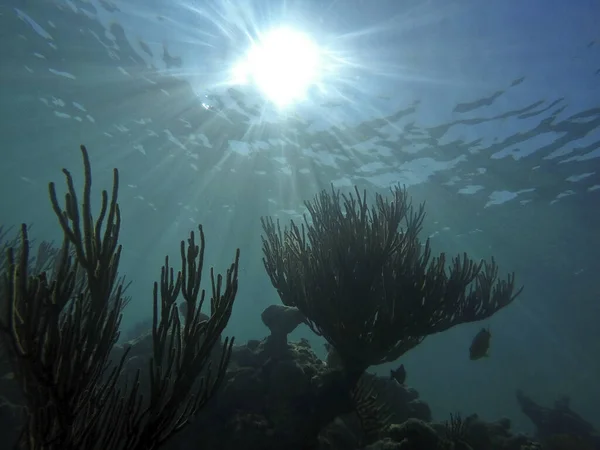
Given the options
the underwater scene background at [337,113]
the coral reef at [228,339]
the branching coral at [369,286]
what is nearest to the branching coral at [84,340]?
the coral reef at [228,339]

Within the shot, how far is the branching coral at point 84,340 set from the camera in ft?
6.30

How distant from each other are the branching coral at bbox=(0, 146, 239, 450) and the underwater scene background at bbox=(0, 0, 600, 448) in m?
10.1

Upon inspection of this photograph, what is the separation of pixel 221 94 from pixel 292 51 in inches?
184

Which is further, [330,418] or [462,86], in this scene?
[462,86]

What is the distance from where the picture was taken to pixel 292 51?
1138 cm

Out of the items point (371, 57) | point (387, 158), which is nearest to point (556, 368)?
point (387, 158)

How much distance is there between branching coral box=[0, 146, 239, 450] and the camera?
1.92m

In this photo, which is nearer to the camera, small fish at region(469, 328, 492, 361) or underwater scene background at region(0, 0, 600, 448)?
small fish at region(469, 328, 492, 361)

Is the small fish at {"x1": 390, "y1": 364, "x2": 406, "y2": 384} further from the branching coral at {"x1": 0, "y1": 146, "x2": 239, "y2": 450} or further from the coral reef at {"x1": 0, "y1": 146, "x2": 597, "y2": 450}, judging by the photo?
the branching coral at {"x1": 0, "y1": 146, "x2": 239, "y2": 450}

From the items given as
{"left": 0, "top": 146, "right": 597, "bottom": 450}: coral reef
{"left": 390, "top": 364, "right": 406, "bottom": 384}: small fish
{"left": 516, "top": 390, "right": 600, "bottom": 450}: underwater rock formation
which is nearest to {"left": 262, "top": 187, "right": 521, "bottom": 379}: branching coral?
{"left": 0, "top": 146, "right": 597, "bottom": 450}: coral reef

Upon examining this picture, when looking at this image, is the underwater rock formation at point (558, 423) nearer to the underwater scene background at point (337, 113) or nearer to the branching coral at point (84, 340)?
the underwater scene background at point (337, 113)

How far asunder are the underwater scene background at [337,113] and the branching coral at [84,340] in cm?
1011

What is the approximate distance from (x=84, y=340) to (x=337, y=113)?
14.1 meters

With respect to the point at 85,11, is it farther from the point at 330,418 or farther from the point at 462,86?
the point at 330,418
